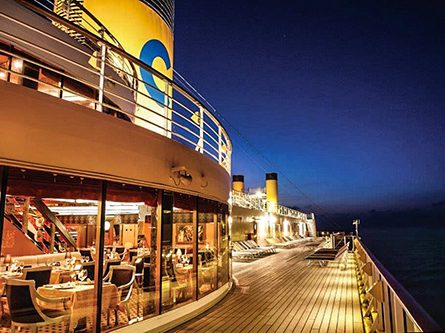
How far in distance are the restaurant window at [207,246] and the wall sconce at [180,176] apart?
86 centimetres

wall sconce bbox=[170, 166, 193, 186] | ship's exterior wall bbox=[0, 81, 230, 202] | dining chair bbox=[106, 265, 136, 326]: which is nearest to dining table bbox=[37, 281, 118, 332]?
dining chair bbox=[106, 265, 136, 326]

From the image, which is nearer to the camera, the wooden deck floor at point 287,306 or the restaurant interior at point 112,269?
the restaurant interior at point 112,269

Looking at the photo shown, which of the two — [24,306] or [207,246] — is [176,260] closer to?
[207,246]

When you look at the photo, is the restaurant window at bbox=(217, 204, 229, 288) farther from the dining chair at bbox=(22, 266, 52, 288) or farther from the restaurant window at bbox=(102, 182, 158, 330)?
the dining chair at bbox=(22, 266, 52, 288)

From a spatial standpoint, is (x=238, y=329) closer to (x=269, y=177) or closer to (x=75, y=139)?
(x=75, y=139)

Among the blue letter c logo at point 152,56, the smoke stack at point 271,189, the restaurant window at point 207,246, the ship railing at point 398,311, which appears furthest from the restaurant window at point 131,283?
the smoke stack at point 271,189

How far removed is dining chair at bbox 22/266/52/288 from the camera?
437 cm

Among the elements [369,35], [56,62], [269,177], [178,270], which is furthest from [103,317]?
[369,35]

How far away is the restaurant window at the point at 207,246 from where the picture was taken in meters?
6.06

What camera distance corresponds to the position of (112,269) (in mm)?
5000

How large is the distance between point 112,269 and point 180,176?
145cm

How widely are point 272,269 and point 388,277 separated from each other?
331 inches

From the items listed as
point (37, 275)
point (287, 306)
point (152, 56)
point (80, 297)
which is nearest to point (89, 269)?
point (37, 275)

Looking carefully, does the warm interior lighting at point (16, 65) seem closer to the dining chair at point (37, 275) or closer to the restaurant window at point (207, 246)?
the dining chair at point (37, 275)
